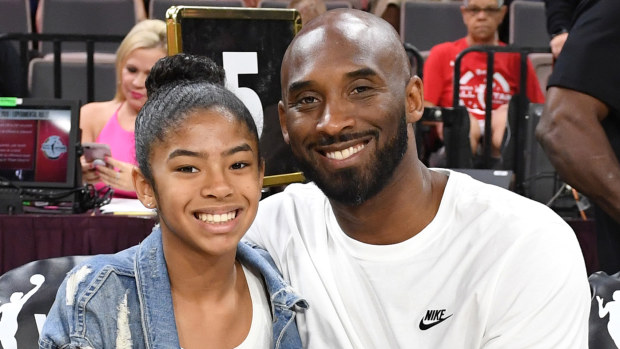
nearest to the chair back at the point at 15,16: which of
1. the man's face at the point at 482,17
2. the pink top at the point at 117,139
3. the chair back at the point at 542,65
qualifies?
the pink top at the point at 117,139

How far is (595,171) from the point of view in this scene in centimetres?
287

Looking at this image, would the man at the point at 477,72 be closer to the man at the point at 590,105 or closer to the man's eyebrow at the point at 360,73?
the man at the point at 590,105

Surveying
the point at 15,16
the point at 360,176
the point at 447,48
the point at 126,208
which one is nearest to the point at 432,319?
the point at 360,176

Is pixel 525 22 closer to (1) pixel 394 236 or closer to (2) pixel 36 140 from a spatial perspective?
(2) pixel 36 140

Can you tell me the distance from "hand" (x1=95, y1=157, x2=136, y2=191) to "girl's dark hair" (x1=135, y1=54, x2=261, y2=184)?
7.53 feet

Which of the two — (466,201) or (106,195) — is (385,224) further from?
(106,195)

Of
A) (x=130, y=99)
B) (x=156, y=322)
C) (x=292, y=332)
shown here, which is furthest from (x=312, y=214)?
(x=130, y=99)

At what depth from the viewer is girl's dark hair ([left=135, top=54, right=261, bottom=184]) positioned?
2074 mm

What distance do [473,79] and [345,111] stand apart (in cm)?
369

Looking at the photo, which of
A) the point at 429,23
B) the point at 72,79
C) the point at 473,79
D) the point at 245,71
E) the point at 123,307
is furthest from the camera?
the point at 429,23

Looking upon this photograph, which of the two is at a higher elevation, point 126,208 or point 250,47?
point 250,47

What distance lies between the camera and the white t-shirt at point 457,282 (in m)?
2.05

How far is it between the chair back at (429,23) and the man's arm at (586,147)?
400cm

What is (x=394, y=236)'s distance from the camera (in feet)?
7.41
